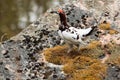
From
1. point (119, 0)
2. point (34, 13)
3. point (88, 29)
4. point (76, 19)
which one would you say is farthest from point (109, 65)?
point (34, 13)

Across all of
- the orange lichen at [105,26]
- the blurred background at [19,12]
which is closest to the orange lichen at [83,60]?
the orange lichen at [105,26]

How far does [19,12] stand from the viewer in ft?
64.1

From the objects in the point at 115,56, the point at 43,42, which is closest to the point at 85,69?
the point at 115,56

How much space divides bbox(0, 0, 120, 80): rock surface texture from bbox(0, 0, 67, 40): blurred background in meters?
8.38

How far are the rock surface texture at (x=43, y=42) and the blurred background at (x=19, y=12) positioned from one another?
27.5 feet

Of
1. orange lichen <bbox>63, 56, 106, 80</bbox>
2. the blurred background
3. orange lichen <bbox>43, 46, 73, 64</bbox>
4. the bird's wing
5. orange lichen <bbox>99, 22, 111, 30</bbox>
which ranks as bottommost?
orange lichen <bbox>63, 56, 106, 80</bbox>

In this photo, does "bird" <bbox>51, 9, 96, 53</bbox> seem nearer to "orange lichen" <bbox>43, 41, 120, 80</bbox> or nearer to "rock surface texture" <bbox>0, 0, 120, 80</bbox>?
"orange lichen" <bbox>43, 41, 120, 80</bbox>

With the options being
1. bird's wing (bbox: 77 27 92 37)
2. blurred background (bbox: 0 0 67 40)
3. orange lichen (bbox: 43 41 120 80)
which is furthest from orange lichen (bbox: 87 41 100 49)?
blurred background (bbox: 0 0 67 40)

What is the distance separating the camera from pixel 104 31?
27.3ft

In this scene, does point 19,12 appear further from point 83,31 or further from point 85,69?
point 85,69

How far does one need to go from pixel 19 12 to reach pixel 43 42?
1156cm

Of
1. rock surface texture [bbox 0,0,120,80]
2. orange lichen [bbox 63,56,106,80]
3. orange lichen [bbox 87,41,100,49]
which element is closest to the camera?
orange lichen [bbox 63,56,106,80]

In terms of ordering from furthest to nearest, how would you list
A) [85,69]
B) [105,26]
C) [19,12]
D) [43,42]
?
[19,12] < [105,26] < [43,42] < [85,69]

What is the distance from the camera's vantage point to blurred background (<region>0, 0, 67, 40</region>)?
58.7ft
